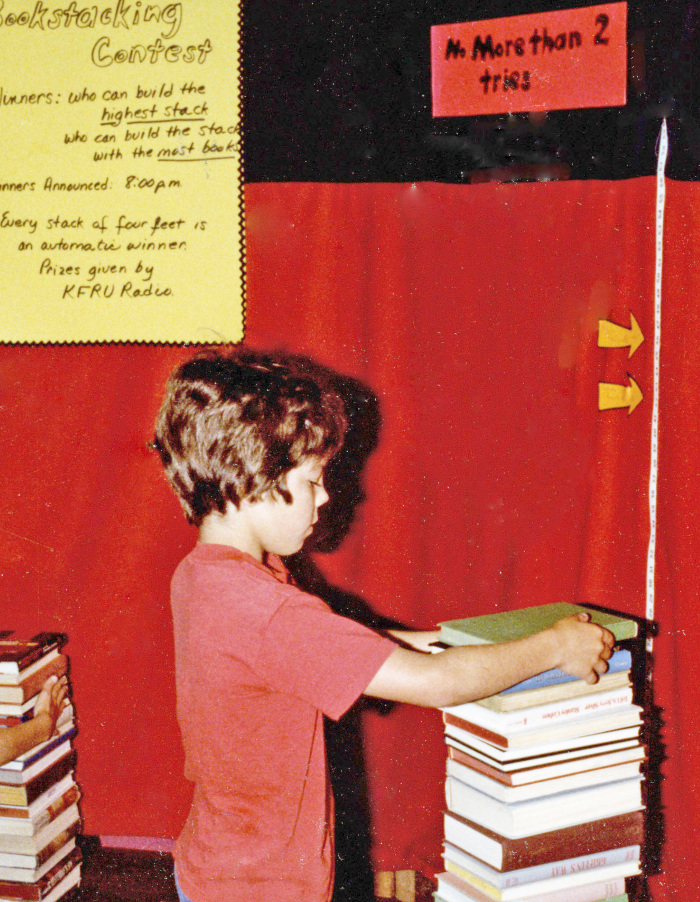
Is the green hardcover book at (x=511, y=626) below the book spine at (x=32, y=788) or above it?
above

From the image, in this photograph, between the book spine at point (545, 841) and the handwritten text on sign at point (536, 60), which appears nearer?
the book spine at point (545, 841)

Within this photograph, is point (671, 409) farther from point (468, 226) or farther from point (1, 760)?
point (1, 760)

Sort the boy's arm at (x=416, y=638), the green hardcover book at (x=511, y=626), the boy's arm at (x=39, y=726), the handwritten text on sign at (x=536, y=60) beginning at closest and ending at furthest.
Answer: the green hardcover book at (x=511, y=626), the boy's arm at (x=416, y=638), the handwritten text on sign at (x=536, y=60), the boy's arm at (x=39, y=726)

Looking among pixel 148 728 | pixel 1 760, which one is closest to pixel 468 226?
pixel 148 728

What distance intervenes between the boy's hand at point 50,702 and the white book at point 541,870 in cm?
90

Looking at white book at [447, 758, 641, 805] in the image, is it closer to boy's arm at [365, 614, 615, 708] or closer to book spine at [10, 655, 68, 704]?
boy's arm at [365, 614, 615, 708]

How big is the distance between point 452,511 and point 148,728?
31.1 inches

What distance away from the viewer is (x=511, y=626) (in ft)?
3.92

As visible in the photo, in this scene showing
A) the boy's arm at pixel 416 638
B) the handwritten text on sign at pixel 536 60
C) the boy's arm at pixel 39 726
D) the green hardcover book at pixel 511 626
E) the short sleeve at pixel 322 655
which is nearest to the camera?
the short sleeve at pixel 322 655

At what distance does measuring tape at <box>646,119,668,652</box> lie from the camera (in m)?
1.55

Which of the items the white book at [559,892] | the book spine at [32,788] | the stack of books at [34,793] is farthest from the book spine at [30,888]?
the white book at [559,892]

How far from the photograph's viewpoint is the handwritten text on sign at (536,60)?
1.52m

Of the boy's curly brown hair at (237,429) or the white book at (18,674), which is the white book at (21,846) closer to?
the white book at (18,674)

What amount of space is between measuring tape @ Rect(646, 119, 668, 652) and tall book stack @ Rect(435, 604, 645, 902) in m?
0.52
